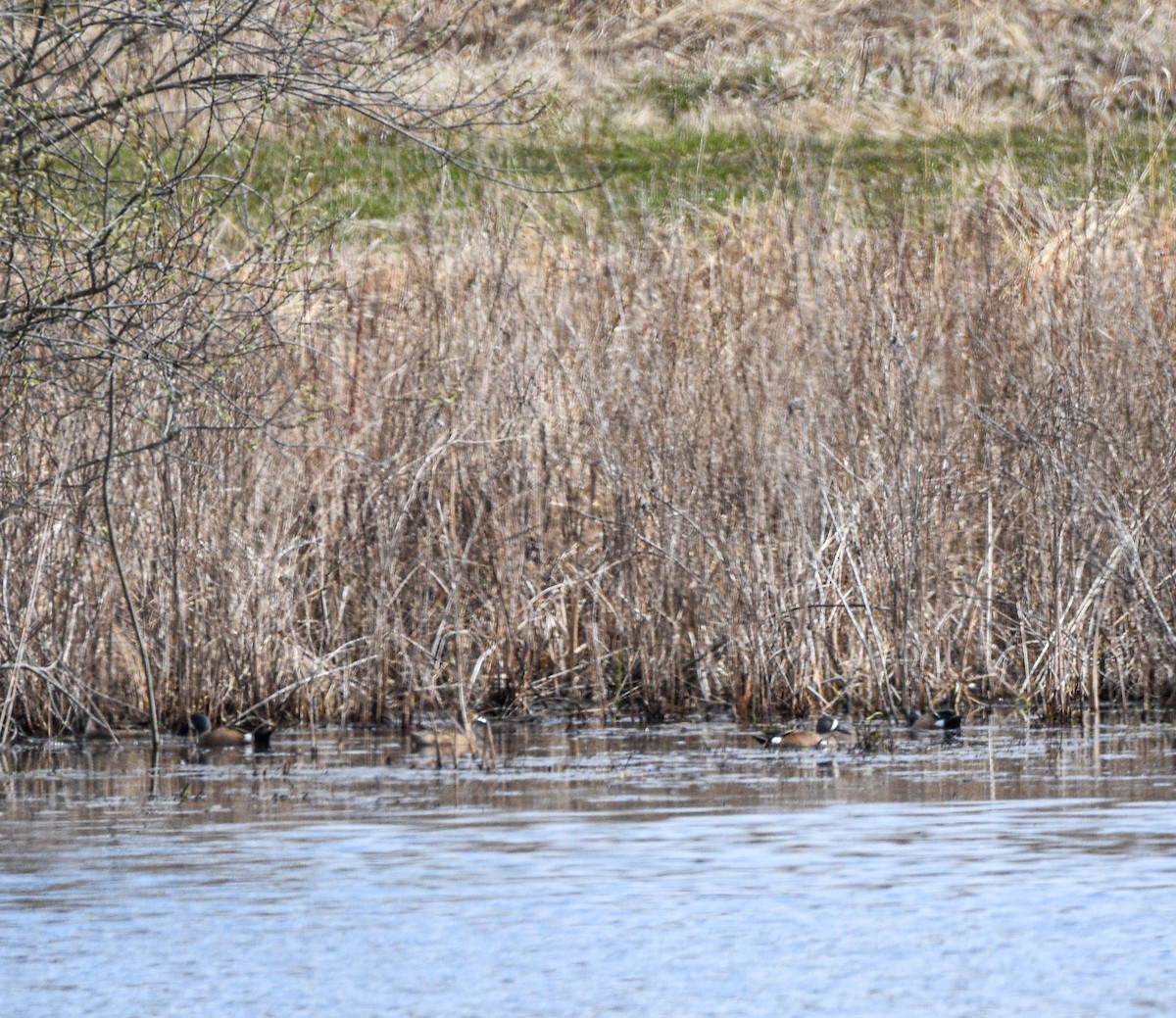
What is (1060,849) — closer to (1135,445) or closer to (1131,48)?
(1135,445)

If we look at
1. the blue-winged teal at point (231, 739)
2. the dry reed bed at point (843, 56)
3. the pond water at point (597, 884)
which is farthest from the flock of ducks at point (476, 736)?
the dry reed bed at point (843, 56)

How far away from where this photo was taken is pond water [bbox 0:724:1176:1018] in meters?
5.15

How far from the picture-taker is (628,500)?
1096 centimetres

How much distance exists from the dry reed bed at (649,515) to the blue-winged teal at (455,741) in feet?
0.85

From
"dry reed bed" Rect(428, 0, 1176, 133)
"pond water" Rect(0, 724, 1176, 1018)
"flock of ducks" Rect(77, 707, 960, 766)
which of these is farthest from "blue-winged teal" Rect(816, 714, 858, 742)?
"dry reed bed" Rect(428, 0, 1176, 133)

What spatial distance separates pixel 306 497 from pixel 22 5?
269 cm

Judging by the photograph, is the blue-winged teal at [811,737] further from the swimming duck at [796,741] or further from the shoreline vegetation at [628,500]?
the shoreline vegetation at [628,500]

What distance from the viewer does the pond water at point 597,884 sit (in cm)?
515

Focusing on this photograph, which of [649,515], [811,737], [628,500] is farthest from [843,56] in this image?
[811,737]

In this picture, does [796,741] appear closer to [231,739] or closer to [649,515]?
[649,515]

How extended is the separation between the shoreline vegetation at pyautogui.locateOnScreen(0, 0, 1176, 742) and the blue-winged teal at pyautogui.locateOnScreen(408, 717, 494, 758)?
25cm

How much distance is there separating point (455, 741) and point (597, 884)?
3.00 metres

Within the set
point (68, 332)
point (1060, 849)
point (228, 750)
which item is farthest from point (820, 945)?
point (68, 332)

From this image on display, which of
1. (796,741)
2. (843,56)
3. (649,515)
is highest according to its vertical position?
(843,56)
